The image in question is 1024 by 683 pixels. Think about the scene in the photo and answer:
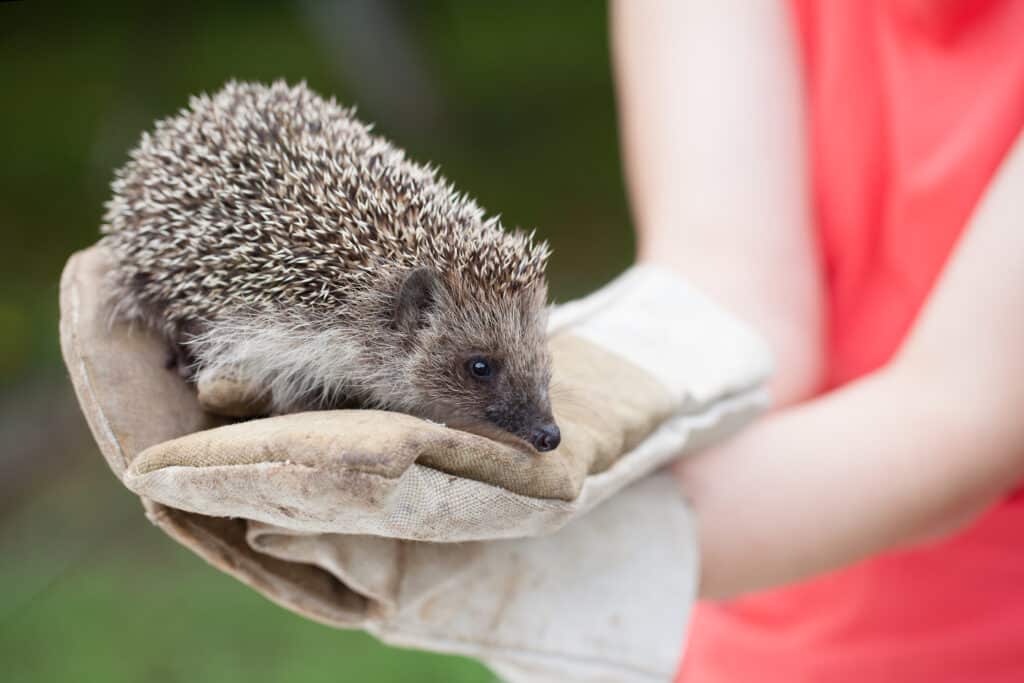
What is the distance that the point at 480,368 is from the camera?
5.49ft

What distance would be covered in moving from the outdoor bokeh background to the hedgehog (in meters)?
1.38

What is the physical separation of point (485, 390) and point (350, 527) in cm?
46

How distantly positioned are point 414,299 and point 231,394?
316 mm

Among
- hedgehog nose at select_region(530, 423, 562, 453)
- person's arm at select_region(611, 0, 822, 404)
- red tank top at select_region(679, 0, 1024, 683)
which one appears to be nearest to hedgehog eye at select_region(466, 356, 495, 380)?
hedgehog nose at select_region(530, 423, 562, 453)

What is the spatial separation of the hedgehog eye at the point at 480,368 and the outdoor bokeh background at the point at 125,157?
1.67 metres

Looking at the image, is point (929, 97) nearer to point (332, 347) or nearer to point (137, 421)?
point (332, 347)

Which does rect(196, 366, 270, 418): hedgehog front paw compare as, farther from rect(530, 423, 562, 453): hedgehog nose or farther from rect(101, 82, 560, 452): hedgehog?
rect(530, 423, 562, 453): hedgehog nose

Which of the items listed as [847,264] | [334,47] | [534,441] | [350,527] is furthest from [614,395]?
[334,47]

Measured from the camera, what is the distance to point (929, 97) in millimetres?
1970

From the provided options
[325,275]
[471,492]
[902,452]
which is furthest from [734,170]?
[471,492]

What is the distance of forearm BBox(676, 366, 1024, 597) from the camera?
5.23 ft

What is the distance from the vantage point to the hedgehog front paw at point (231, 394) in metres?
1.49

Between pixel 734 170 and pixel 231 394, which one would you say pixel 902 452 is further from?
pixel 231 394

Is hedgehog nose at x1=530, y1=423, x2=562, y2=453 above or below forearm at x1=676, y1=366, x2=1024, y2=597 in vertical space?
above
